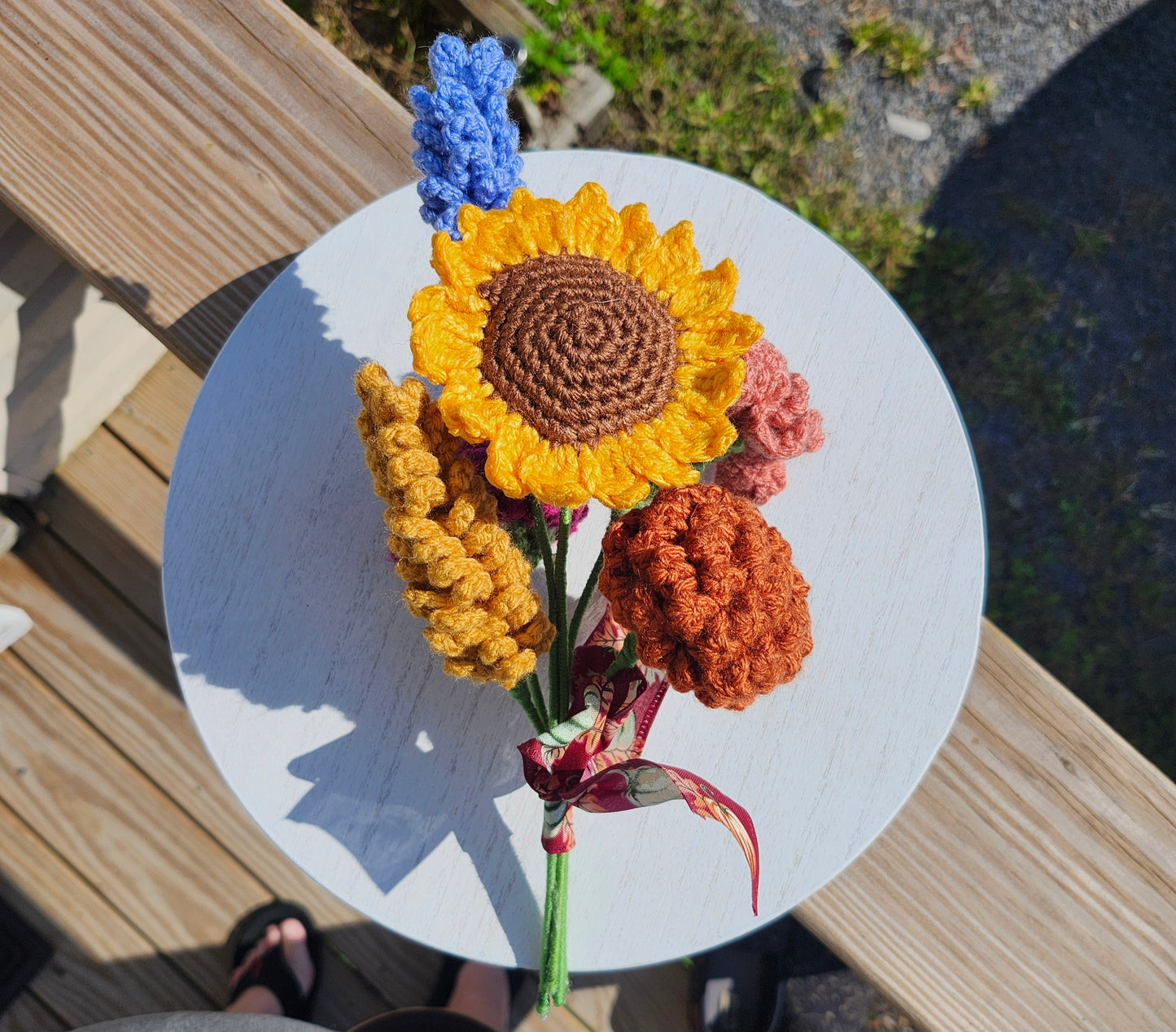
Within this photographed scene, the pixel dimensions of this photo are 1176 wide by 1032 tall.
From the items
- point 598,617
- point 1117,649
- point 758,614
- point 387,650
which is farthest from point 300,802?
point 1117,649

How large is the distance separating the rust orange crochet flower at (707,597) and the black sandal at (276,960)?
141 centimetres

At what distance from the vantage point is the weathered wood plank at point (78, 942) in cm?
168

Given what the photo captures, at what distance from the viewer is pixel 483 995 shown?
167 centimetres

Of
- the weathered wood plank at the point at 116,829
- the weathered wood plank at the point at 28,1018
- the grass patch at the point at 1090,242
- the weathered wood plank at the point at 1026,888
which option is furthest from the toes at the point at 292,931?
the grass patch at the point at 1090,242

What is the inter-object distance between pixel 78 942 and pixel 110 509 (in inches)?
34.4

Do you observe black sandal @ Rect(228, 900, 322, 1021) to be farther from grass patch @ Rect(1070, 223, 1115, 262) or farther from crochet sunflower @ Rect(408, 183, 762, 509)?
grass patch @ Rect(1070, 223, 1115, 262)

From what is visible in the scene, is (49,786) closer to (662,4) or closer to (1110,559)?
(662,4)

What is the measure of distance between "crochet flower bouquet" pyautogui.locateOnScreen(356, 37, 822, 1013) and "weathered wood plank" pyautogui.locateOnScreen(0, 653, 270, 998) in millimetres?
1357

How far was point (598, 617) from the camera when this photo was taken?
3.29 ft

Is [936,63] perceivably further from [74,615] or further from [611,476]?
[74,615]

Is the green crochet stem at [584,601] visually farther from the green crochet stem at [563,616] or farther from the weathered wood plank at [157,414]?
the weathered wood plank at [157,414]

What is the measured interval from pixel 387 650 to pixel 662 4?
1.59 meters

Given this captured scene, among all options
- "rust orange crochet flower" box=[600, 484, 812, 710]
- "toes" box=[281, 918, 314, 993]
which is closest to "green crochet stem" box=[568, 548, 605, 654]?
"rust orange crochet flower" box=[600, 484, 812, 710]

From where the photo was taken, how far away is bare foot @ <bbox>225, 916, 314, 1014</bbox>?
63.1 inches
